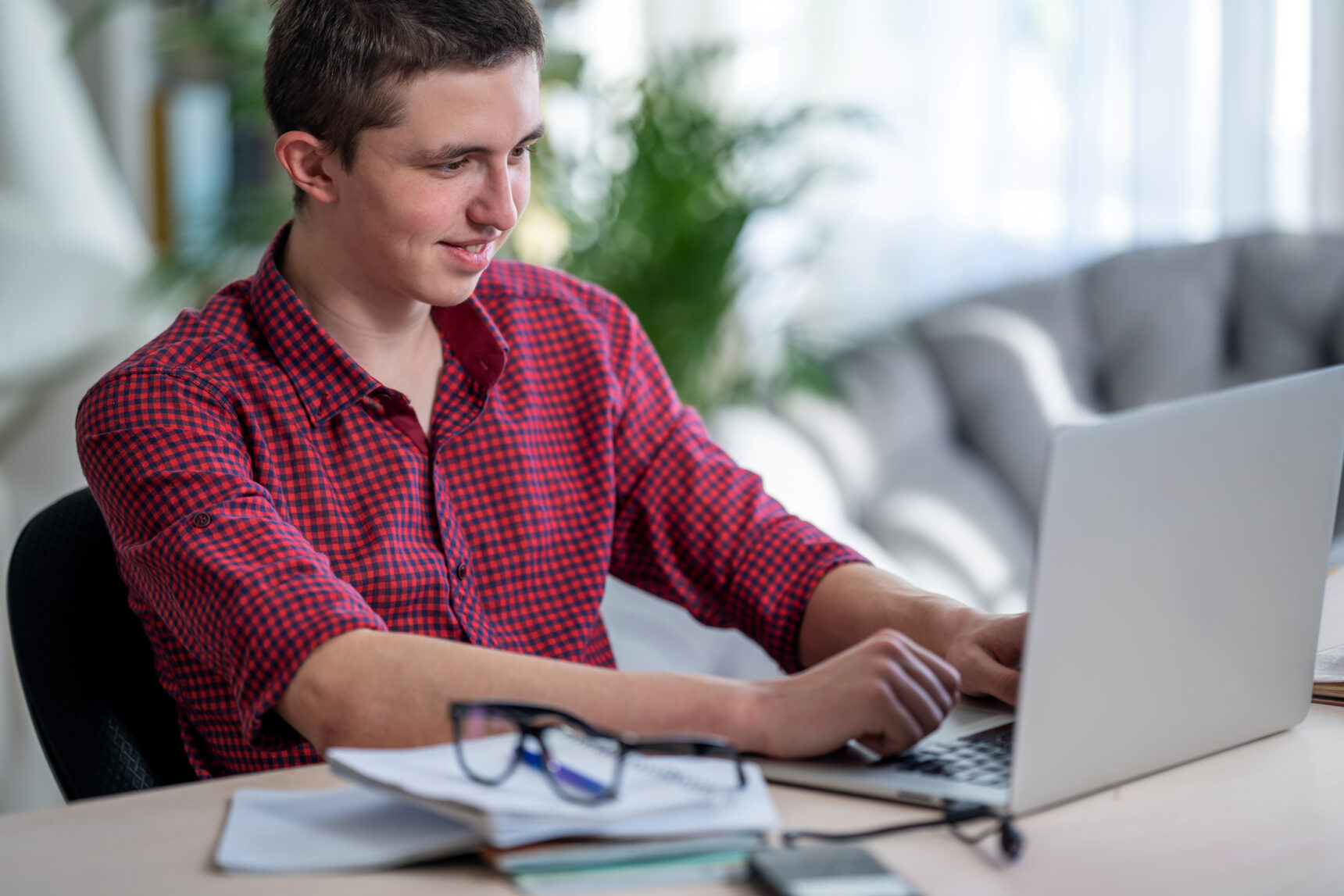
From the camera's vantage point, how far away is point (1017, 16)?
2.88 m

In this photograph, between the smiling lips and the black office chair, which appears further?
the smiling lips

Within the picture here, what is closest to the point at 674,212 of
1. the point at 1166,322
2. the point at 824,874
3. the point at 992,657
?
the point at 1166,322

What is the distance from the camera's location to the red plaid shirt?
35.4 inches

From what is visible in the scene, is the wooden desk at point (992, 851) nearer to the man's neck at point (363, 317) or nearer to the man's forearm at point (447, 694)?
the man's forearm at point (447, 694)

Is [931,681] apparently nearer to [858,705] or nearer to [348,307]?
[858,705]

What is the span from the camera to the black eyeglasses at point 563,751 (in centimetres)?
67

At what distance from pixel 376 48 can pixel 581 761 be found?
1.91 ft

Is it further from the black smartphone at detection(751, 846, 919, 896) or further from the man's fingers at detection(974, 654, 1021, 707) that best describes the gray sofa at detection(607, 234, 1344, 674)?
the black smartphone at detection(751, 846, 919, 896)

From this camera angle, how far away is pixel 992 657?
953 mm

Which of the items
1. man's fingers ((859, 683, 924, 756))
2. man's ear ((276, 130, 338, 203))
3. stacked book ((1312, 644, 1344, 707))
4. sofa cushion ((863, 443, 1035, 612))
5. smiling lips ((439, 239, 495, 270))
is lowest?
sofa cushion ((863, 443, 1035, 612))

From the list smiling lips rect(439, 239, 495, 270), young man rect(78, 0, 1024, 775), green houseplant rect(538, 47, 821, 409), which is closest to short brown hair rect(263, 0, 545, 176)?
young man rect(78, 0, 1024, 775)

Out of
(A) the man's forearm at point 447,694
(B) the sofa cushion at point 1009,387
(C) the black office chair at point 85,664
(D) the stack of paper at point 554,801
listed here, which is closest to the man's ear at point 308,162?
(C) the black office chair at point 85,664

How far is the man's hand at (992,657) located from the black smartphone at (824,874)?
0.97 ft

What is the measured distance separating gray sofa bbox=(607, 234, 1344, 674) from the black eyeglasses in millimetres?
1693
